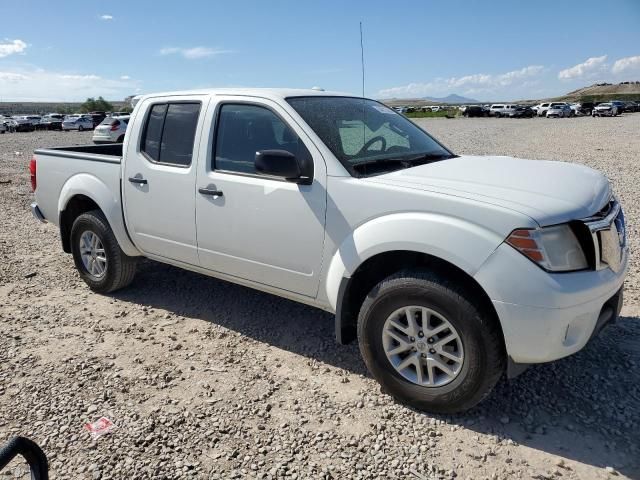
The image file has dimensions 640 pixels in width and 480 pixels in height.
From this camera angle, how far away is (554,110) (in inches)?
2099

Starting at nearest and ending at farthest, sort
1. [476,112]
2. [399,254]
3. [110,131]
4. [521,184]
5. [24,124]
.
Result: [521,184] → [399,254] → [110,131] → [24,124] → [476,112]

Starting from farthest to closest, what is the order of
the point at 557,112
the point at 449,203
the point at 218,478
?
the point at 557,112
the point at 449,203
the point at 218,478

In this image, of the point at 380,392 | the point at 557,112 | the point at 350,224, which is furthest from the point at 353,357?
the point at 557,112

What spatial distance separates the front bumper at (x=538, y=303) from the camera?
2.61 m

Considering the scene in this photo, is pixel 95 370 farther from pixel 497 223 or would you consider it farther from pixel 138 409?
pixel 497 223

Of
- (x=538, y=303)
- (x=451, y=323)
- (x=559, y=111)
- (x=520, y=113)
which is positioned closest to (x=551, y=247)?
(x=538, y=303)

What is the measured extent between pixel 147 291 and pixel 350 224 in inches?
114

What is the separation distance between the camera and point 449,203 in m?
2.83

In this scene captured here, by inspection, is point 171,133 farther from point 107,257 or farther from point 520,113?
point 520,113

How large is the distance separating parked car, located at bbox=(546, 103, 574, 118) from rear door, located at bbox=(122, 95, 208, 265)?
5626cm

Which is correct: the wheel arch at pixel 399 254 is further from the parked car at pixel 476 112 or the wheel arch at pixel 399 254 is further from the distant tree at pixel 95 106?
the distant tree at pixel 95 106

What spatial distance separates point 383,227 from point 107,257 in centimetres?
304

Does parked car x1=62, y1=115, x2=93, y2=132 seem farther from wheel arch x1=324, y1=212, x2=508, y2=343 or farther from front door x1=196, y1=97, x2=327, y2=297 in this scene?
wheel arch x1=324, y1=212, x2=508, y2=343

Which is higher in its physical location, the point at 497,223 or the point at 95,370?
the point at 497,223
